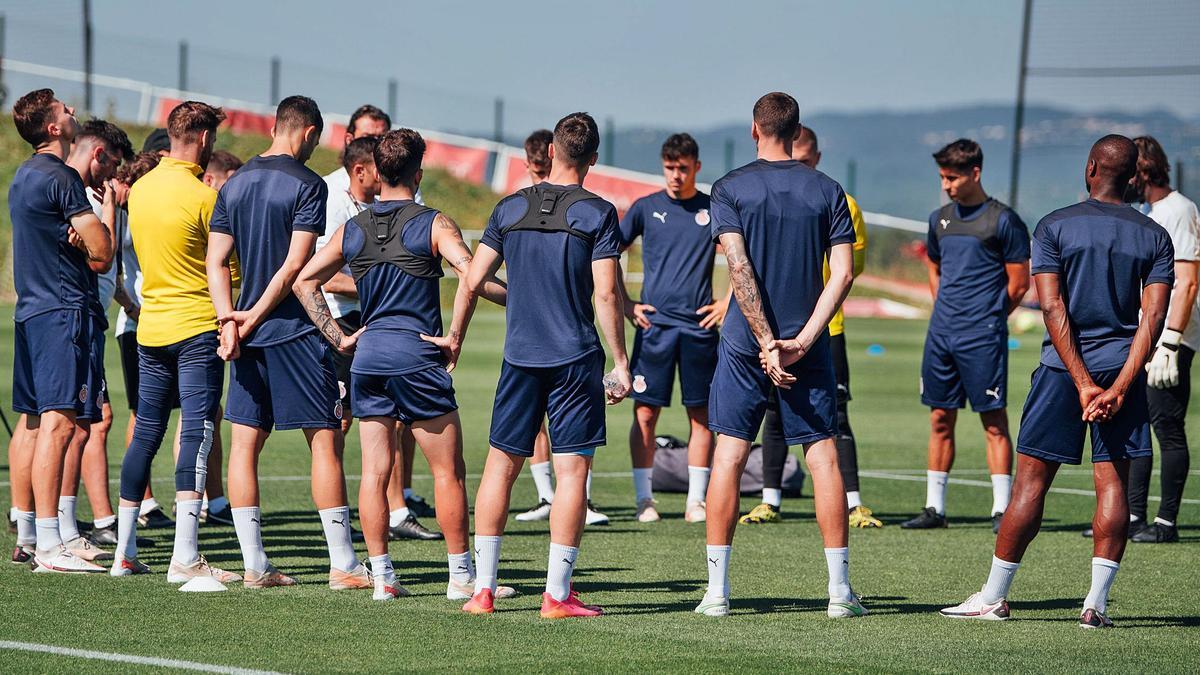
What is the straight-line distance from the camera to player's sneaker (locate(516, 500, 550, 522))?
10398 mm

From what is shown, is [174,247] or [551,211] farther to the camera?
[174,247]

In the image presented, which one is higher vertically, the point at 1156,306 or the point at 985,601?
the point at 1156,306

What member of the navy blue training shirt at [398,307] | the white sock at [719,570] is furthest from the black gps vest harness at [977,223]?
the navy blue training shirt at [398,307]

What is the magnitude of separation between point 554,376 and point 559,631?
115 cm

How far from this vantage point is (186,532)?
25.1 ft

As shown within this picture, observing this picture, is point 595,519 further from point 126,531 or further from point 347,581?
point 126,531

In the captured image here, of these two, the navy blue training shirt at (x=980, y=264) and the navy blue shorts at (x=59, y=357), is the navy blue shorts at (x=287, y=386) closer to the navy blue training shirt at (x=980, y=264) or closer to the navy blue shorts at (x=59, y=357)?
the navy blue shorts at (x=59, y=357)

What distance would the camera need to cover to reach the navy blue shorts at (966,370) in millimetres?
10250

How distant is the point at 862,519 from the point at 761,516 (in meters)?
0.65

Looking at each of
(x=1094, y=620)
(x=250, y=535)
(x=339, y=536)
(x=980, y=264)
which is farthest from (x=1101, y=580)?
(x=250, y=535)

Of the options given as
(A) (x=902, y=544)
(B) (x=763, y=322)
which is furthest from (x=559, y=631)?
(A) (x=902, y=544)

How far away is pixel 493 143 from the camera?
48.2m

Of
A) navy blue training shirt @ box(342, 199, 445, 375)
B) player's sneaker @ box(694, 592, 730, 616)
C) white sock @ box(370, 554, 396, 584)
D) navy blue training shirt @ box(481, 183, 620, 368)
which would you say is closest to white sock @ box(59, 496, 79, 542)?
white sock @ box(370, 554, 396, 584)

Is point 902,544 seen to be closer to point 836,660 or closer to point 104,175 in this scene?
point 836,660
